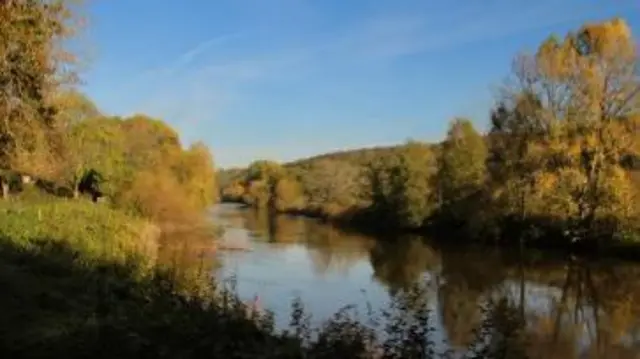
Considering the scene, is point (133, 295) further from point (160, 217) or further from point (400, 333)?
point (160, 217)

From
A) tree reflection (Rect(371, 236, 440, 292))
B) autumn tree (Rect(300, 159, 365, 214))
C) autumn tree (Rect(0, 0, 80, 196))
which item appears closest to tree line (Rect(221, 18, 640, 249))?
tree reflection (Rect(371, 236, 440, 292))

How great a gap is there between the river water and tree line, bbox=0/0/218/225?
16.9 ft

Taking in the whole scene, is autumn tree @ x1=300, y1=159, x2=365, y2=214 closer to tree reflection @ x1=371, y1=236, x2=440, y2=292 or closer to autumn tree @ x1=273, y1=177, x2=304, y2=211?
autumn tree @ x1=273, y1=177, x2=304, y2=211

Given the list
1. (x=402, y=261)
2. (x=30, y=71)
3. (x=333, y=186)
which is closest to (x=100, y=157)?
(x=402, y=261)

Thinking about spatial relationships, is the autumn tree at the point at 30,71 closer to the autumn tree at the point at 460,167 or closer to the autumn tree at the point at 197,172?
the autumn tree at the point at 460,167

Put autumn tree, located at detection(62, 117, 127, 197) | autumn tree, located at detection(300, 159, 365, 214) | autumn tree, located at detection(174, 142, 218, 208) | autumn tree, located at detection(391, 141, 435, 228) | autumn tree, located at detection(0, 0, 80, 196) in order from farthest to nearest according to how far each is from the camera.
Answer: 1. autumn tree, located at detection(300, 159, 365, 214)
2. autumn tree, located at detection(174, 142, 218, 208)
3. autumn tree, located at detection(391, 141, 435, 228)
4. autumn tree, located at detection(62, 117, 127, 197)
5. autumn tree, located at detection(0, 0, 80, 196)

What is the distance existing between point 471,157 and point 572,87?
13.4m

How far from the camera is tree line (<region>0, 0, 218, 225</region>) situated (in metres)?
12.8

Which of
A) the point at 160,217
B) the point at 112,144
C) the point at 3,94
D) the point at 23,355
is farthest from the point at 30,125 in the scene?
the point at 112,144

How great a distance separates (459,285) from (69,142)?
1429 centimetres

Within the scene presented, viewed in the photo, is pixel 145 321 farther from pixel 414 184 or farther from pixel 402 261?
pixel 414 184

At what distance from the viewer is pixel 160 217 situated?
1957 inches

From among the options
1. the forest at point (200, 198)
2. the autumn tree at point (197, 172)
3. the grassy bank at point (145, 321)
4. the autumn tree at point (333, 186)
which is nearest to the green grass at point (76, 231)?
the forest at point (200, 198)

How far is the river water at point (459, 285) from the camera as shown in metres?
18.5
